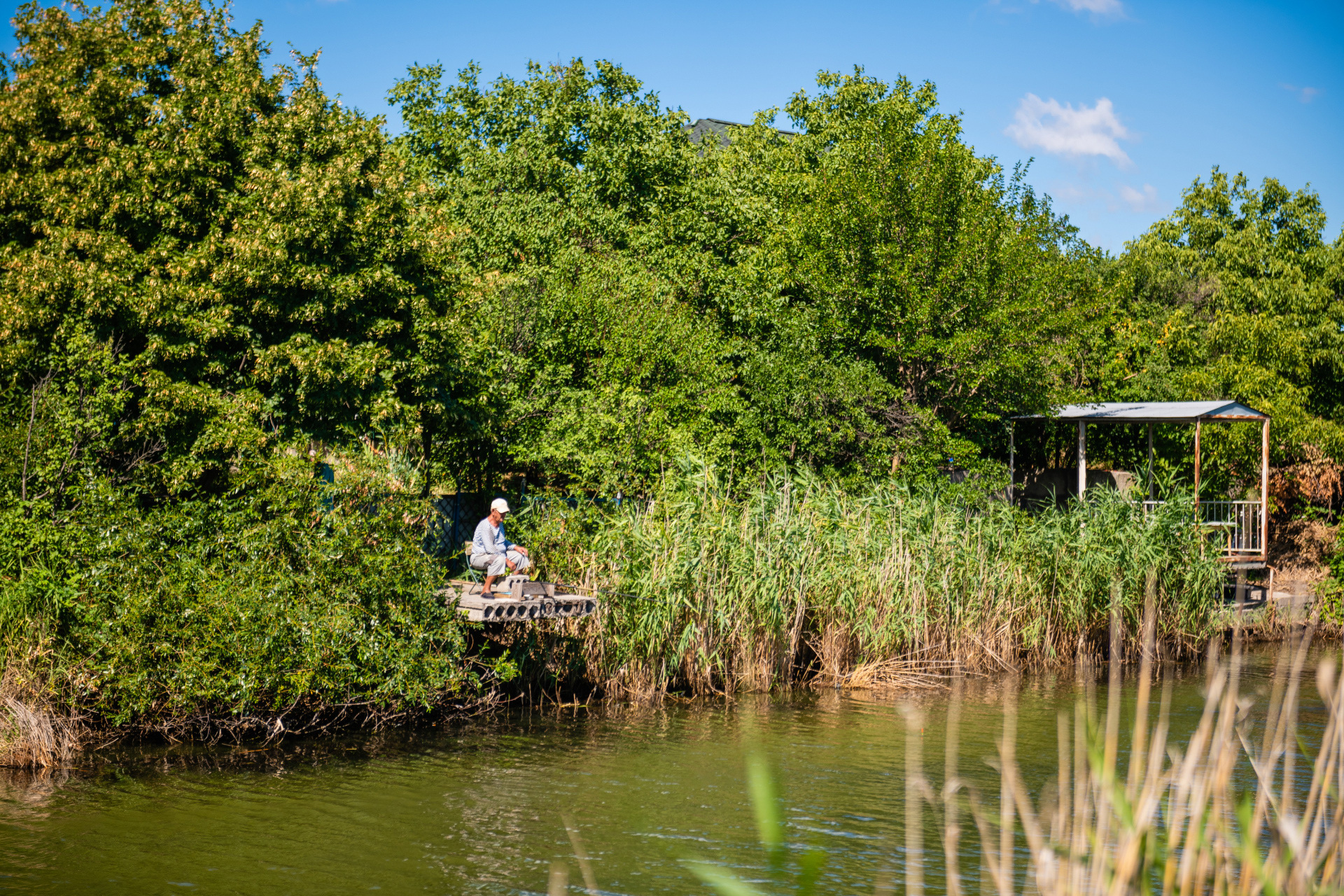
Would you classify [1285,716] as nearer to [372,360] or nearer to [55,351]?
[372,360]

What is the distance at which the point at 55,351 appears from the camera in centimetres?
1333

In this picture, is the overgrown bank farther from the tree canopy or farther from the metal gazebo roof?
the metal gazebo roof

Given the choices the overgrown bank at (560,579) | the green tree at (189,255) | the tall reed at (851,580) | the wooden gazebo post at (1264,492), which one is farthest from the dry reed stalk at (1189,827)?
the wooden gazebo post at (1264,492)

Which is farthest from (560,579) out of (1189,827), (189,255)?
(1189,827)

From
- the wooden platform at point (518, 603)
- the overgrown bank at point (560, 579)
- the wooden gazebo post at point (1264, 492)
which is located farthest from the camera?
the wooden gazebo post at point (1264, 492)

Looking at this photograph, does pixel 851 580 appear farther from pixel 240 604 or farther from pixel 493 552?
pixel 240 604

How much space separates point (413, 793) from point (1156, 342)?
79.4 feet

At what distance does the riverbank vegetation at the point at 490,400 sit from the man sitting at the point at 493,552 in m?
0.46

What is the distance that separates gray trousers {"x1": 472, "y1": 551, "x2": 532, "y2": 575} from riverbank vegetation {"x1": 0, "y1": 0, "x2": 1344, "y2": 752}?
16.1 inches

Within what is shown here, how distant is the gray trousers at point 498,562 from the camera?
1206 cm

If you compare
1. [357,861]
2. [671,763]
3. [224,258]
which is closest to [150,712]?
[357,861]

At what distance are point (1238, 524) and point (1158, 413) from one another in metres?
2.86

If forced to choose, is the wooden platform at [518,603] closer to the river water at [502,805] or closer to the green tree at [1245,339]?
the river water at [502,805]

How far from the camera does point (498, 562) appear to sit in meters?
12.1
